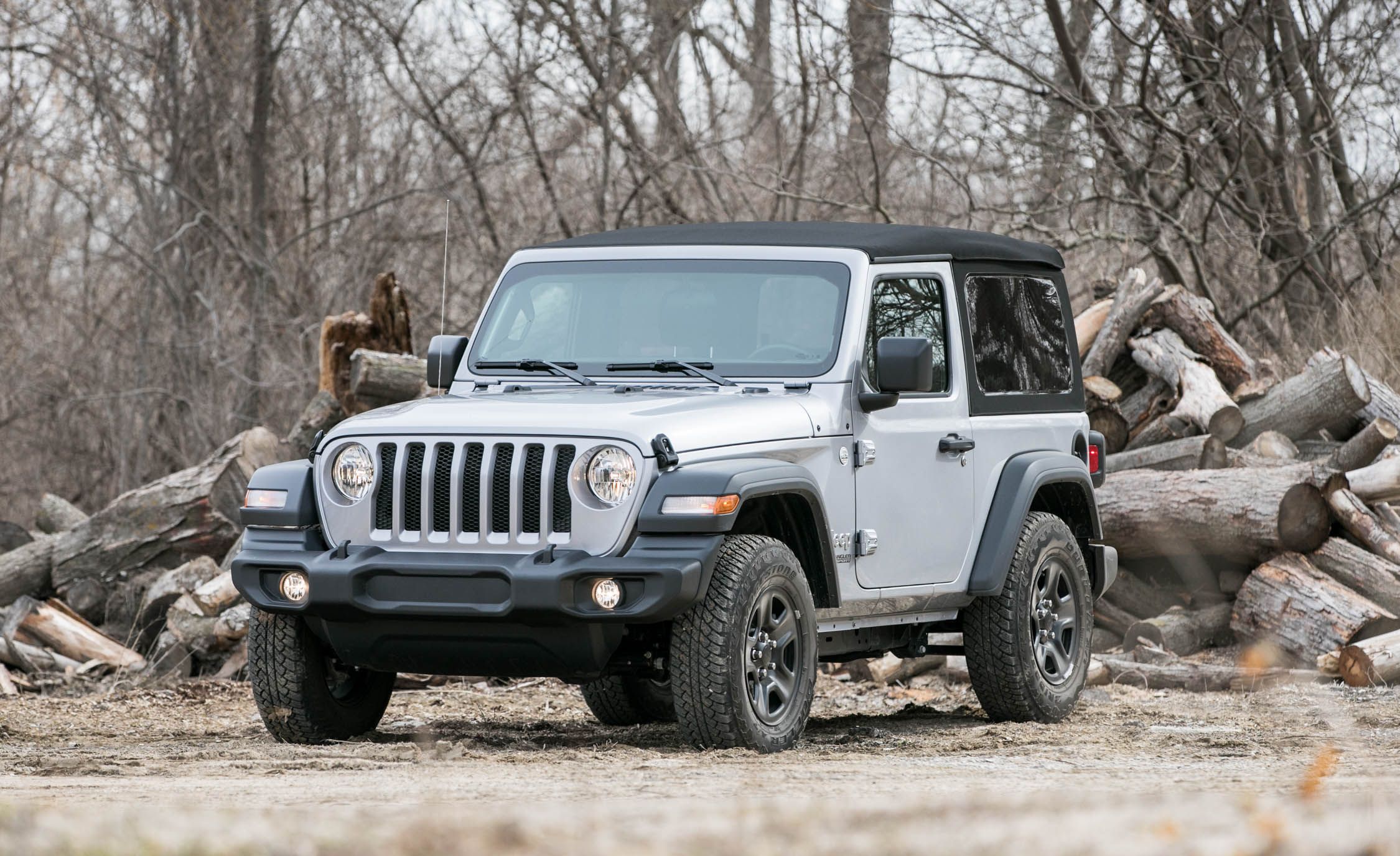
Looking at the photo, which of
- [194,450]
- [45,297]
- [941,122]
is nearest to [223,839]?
[941,122]

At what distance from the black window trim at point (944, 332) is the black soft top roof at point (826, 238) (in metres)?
0.09

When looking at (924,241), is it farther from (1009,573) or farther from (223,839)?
(223,839)

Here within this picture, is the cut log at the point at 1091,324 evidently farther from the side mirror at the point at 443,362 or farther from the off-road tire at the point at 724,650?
the off-road tire at the point at 724,650

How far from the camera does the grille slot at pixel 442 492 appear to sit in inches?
257

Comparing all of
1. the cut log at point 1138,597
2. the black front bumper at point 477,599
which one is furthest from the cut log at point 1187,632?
the black front bumper at point 477,599

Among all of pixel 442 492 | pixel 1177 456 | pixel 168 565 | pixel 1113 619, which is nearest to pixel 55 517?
pixel 168 565

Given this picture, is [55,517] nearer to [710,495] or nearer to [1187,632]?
[1187,632]

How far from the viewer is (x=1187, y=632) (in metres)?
10.8

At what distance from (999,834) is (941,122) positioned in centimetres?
1504

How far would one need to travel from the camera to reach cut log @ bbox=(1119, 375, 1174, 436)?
1272 centimetres

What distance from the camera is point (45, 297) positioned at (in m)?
20.6

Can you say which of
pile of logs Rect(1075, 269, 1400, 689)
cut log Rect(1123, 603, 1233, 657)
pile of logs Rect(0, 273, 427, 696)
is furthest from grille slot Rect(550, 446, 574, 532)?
cut log Rect(1123, 603, 1233, 657)

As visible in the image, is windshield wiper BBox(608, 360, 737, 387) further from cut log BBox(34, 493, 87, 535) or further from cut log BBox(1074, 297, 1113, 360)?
cut log BBox(34, 493, 87, 535)

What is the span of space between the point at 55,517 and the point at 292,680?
8248 millimetres
